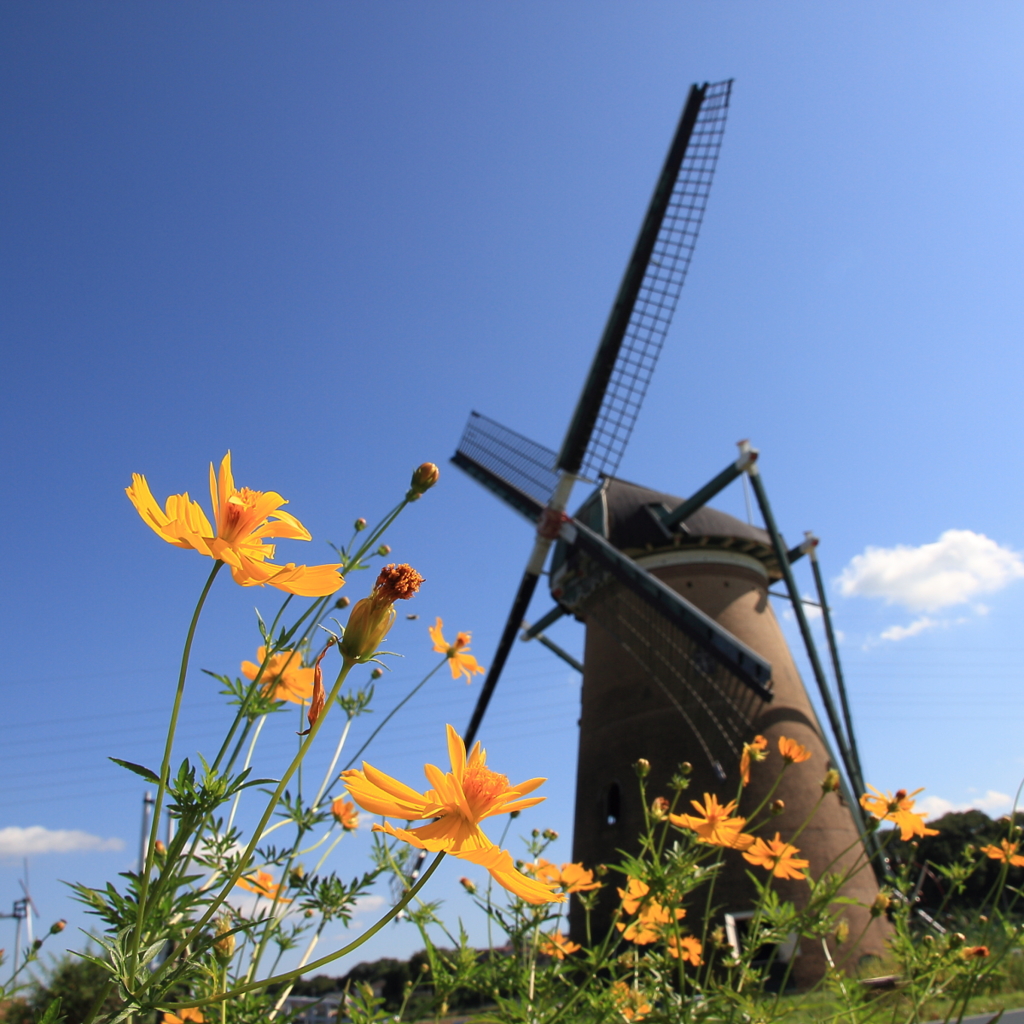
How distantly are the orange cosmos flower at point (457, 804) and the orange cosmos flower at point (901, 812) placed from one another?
1.50 m

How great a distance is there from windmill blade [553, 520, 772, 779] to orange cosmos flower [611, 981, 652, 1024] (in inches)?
305

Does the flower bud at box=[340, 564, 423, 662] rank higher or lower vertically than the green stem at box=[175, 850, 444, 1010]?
higher

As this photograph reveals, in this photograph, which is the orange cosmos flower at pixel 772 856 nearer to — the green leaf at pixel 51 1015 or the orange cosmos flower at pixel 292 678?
the orange cosmos flower at pixel 292 678

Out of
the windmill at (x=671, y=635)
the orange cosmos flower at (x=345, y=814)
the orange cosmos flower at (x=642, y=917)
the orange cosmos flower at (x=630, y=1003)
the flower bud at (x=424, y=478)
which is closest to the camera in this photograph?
the flower bud at (x=424, y=478)

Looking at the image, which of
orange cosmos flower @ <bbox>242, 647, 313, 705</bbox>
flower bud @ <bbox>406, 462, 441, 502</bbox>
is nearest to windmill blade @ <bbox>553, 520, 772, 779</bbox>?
orange cosmos flower @ <bbox>242, 647, 313, 705</bbox>

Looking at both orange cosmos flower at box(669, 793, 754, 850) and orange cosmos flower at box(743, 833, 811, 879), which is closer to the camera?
orange cosmos flower at box(669, 793, 754, 850)

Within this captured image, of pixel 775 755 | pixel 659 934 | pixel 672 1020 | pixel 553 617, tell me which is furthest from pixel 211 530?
pixel 553 617

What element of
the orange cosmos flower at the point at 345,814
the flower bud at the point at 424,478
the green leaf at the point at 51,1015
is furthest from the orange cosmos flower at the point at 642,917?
the green leaf at the point at 51,1015

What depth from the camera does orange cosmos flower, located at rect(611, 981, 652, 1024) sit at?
5.42 ft

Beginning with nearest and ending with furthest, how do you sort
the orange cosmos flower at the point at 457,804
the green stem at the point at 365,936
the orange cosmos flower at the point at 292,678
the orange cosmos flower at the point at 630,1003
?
1. the green stem at the point at 365,936
2. the orange cosmos flower at the point at 457,804
3. the orange cosmos flower at the point at 292,678
4. the orange cosmos flower at the point at 630,1003

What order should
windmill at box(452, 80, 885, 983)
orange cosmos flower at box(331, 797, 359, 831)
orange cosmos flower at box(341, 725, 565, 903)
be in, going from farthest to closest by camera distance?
windmill at box(452, 80, 885, 983)
orange cosmos flower at box(331, 797, 359, 831)
orange cosmos flower at box(341, 725, 565, 903)

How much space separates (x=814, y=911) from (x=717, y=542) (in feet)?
33.5

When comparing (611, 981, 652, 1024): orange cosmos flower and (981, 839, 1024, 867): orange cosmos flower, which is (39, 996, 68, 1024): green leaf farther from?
(981, 839, 1024, 867): orange cosmos flower

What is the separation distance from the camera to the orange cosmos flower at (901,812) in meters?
1.89
